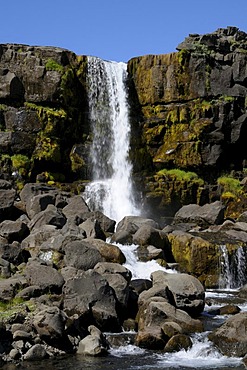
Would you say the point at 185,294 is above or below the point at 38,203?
below

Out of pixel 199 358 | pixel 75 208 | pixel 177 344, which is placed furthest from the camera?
pixel 75 208

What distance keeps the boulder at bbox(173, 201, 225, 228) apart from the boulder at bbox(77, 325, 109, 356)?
60.1ft

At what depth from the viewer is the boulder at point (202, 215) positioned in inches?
1382

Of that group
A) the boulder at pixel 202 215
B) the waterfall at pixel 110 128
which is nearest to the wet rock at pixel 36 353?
the boulder at pixel 202 215

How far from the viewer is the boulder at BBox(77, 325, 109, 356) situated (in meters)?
16.7

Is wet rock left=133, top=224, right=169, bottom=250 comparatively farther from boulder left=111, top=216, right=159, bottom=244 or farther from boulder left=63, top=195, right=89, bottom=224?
boulder left=63, top=195, right=89, bottom=224

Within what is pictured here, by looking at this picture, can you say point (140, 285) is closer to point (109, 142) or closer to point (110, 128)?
point (109, 142)

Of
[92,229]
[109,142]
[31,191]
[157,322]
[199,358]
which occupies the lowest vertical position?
[199,358]

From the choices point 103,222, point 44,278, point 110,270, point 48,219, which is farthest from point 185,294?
point 103,222

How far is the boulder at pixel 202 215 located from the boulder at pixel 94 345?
18329mm

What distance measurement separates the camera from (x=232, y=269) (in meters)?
27.7

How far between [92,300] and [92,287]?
412 millimetres

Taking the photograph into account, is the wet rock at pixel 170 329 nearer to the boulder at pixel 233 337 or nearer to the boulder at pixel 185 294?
the boulder at pixel 233 337

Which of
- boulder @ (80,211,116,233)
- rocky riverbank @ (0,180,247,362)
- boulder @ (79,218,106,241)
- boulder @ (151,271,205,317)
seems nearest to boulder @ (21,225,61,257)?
rocky riverbank @ (0,180,247,362)
